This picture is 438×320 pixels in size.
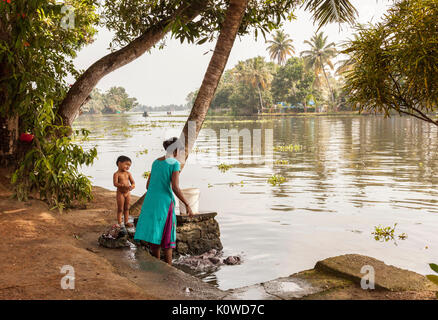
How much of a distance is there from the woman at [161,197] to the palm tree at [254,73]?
5974 centimetres

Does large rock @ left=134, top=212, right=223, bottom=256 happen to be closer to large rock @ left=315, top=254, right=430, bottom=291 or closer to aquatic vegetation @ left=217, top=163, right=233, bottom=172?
large rock @ left=315, top=254, right=430, bottom=291

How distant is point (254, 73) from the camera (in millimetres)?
63219

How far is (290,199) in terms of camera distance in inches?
391

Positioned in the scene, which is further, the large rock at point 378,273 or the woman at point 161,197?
the woman at point 161,197

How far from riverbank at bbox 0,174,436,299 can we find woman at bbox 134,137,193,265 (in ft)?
1.19

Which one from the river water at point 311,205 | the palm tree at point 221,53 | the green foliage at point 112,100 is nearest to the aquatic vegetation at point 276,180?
the river water at point 311,205

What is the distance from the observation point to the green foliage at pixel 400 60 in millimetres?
3920

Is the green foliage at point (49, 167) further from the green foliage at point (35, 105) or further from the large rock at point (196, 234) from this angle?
the large rock at point (196, 234)

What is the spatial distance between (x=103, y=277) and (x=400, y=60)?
3.77m

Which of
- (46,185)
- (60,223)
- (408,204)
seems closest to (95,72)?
Result: (46,185)

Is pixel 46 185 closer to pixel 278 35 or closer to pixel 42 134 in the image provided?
pixel 42 134

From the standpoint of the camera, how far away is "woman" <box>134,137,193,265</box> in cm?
493

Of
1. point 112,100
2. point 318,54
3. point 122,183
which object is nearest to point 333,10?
point 122,183

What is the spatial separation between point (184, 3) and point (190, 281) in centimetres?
568
